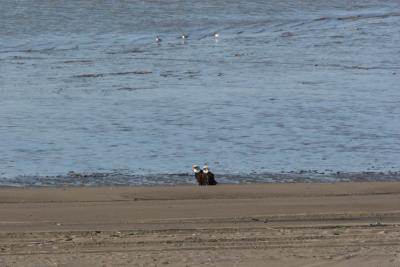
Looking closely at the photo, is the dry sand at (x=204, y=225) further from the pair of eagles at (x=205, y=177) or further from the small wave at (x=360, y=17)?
the small wave at (x=360, y=17)

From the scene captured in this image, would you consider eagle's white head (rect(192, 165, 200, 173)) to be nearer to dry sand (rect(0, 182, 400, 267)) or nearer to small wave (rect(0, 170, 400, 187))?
small wave (rect(0, 170, 400, 187))

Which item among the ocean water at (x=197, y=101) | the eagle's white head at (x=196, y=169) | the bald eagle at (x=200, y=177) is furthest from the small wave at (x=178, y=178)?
the bald eagle at (x=200, y=177)

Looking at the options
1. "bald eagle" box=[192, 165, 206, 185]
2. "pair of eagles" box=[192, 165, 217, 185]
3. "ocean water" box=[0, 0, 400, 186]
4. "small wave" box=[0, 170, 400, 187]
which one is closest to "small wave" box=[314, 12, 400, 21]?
"ocean water" box=[0, 0, 400, 186]

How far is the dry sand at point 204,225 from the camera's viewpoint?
341 inches

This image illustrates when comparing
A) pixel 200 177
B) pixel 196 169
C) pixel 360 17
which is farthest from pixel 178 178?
pixel 360 17

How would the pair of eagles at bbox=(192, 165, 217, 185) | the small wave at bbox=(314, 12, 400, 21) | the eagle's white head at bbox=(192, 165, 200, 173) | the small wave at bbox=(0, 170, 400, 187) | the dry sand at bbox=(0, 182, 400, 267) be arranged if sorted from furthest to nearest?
the small wave at bbox=(314, 12, 400, 21) < the small wave at bbox=(0, 170, 400, 187) < the eagle's white head at bbox=(192, 165, 200, 173) < the pair of eagles at bbox=(192, 165, 217, 185) < the dry sand at bbox=(0, 182, 400, 267)

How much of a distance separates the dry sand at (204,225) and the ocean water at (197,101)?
1485 millimetres

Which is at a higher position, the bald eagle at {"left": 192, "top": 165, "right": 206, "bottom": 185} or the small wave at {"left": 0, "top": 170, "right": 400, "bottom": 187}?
the bald eagle at {"left": 192, "top": 165, "right": 206, "bottom": 185}

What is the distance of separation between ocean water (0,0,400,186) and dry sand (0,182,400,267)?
1485 mm

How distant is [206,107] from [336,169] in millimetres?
5585

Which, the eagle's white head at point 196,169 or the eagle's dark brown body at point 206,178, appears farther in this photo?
the eagle's white head at point 196,169

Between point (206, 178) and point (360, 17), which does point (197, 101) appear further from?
point (360, 17)

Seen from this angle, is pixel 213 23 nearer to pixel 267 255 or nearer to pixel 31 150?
pixel 31 150

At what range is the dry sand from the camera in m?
8.67
